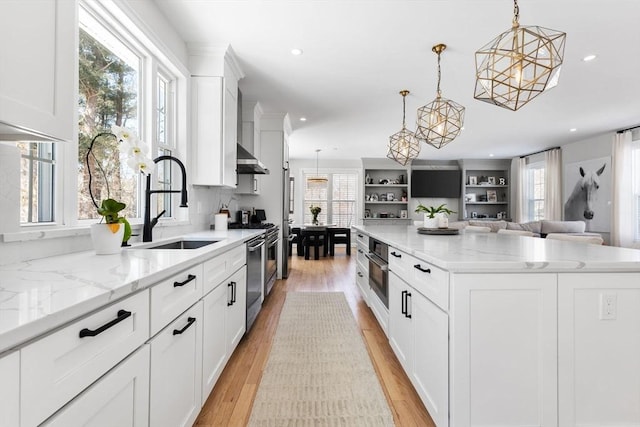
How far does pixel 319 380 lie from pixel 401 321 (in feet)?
2.19

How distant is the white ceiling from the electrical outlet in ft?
6.97

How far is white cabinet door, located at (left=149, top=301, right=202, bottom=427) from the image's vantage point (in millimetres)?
1118

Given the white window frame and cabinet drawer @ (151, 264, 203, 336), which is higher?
the white window frame

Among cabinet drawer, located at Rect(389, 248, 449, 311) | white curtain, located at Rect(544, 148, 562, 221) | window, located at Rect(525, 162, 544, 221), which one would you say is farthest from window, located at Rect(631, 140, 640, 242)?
cabinet drawer, located at Rect(389, 248, 449, 311)

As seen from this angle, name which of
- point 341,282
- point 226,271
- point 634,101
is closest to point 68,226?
point 226,271

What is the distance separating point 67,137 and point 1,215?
1.43ft

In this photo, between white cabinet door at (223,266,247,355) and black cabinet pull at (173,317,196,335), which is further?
white cabinet door at (223,266,247,355)

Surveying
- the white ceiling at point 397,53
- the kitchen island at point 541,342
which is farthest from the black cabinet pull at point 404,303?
the white ceiling at point 397,53

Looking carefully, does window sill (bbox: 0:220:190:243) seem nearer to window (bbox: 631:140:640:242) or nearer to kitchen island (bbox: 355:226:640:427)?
kitchen island (bbox: 355:226:640:427)

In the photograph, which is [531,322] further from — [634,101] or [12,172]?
[634,101]

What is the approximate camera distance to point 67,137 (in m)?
1.09

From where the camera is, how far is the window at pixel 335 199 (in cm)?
952

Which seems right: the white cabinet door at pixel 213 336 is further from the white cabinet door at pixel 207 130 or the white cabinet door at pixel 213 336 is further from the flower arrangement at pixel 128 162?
the white cabinet door at pixel 207 130

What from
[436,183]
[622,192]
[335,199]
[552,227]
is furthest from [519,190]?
[335,199]
